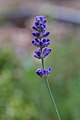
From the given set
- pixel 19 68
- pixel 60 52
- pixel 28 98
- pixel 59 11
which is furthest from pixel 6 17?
pixel 28 98

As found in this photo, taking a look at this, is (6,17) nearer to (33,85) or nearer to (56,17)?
(56,17)

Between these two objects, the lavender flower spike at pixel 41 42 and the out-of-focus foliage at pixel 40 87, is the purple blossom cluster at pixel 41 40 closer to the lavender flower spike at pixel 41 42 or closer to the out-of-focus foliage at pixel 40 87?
the lavender flower spike at pixel 41 42

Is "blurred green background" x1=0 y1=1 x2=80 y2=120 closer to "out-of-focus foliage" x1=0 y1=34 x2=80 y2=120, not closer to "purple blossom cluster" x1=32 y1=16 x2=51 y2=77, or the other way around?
"out-of-focus foliage" x1=0 y1=34 x2=80 y2=120

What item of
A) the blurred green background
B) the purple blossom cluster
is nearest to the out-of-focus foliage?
the blurred green background

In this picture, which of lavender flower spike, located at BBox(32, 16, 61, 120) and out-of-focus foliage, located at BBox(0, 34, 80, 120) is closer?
lavender flower spike, located at BBox(32, 16, 61, 120)

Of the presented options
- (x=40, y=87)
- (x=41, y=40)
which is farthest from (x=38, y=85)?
(x=41, y=40)

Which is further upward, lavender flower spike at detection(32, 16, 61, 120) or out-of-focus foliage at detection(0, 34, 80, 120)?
out-of-focus foliage at detection(0, 34, 80, 120)

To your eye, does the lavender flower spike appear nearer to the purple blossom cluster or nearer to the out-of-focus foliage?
the purple blossom cluster

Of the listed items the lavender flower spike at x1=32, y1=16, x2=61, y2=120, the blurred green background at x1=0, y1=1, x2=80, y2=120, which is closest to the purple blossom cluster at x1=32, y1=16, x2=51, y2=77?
the lavender flower spike at x1=32, y1=16, x2=61, y2=120

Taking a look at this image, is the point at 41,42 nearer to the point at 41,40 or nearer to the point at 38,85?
the point at 41,40
